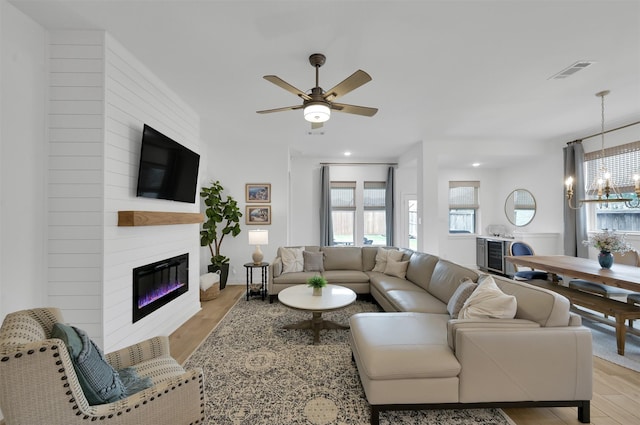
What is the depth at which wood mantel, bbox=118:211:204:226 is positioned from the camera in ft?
7.90

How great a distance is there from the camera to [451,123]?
4.38 m

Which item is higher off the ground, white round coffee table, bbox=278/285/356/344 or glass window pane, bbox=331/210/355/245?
glass window pane, bbox=331/210/355/245

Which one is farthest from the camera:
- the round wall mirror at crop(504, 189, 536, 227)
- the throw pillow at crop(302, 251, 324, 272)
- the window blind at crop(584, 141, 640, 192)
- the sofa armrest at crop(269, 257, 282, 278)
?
the round wall mirror at crop(504, 189, 536, 227)

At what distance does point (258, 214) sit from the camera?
18.0 ft

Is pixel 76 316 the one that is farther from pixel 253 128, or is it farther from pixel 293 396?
pixel 253 128

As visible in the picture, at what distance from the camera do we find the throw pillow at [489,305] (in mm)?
1929

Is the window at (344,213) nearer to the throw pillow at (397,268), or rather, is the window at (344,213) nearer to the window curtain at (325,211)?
the window curtain at (325,211)

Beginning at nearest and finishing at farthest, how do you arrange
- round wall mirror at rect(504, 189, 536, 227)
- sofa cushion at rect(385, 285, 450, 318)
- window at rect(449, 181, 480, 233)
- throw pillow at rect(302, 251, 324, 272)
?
sofa cushion at rect(385, 285, 450, 318) < throw pillow at rect(302, 251, 324, 272) < round wall mirror at rect(504, 189, 536, 227) < window at rect(449, 181, 480, 233)

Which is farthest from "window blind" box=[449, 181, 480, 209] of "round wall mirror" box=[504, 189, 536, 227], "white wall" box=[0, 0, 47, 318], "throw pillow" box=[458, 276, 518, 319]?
"white wall" box=[0, 0, 47, 318]

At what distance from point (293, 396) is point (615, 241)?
3.96 meters

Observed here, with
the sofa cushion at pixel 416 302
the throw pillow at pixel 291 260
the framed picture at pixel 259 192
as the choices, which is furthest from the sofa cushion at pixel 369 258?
the framed picture at pixel 259 192

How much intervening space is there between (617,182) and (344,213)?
16.0 feet

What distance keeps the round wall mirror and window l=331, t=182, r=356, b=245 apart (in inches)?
149

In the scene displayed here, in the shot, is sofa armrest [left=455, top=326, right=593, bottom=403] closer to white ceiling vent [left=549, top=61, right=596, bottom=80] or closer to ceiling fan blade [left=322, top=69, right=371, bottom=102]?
ceiling fan blade [left=322, top=69, right=371, bottom=102]
